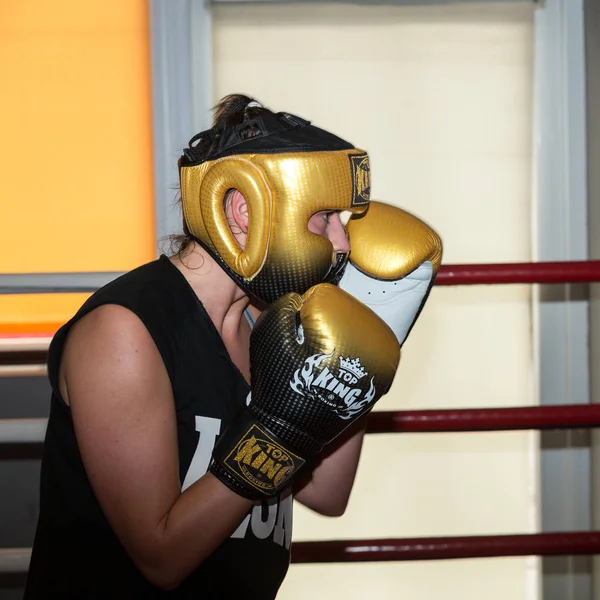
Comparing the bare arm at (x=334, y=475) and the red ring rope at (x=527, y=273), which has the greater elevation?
the red ring rope at (x=527, y=273)

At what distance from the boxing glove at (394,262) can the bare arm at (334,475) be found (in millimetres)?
188

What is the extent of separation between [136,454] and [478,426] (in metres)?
0.82

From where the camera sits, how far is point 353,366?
96 cm

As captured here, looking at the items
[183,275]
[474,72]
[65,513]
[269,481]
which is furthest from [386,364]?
[474,72]

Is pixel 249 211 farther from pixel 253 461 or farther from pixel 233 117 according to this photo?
pixel 253 461

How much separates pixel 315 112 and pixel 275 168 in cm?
125

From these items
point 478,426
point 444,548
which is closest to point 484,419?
point 478,426

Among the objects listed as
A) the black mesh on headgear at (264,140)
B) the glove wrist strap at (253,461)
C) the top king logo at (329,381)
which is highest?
the black mesh on headgear at (264,140)

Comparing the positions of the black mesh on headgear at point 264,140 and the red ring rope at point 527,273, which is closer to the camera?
the black mesh on headgear at point 264,140

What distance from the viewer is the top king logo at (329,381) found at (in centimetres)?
95

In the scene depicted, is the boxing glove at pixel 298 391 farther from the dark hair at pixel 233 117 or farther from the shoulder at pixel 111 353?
the dark hair at pixel 233 117

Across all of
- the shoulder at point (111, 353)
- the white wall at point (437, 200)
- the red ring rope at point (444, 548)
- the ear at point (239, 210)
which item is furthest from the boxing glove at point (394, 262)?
the white wall at point (437, 200)

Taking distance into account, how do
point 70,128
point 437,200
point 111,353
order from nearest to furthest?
point 111,353, point 70,128, point 437,200

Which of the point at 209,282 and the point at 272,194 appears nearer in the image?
the point at 272,194
